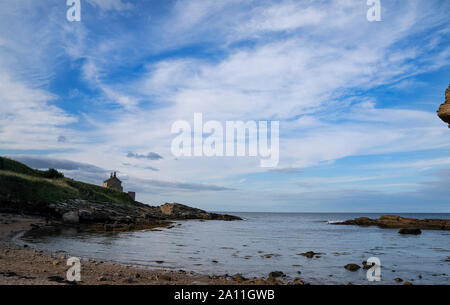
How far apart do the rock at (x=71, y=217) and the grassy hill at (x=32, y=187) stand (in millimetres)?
5023

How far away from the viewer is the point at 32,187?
48.0 metres

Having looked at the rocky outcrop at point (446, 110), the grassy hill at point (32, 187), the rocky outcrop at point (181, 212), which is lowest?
the rocky outcrop at point (181, 212)

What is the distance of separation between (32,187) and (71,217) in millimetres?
10726

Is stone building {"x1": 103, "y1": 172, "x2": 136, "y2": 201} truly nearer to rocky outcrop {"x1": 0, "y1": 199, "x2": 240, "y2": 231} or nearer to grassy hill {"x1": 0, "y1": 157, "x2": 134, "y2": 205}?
grassy hill {"x1": 0, "y1": 157, "x2": 134, "y2": 205}

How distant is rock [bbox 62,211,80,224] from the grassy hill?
5023 millimetres

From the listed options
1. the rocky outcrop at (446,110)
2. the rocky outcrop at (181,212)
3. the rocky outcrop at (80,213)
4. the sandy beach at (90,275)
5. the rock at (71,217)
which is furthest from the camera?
the rocky outcrop at (181,212)

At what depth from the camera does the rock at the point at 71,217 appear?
143 ft

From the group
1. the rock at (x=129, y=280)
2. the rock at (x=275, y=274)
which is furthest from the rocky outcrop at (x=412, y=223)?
the rock at (x=129, y=280)

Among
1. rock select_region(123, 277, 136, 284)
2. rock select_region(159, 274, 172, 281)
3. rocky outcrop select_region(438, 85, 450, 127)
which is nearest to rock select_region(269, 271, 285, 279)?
rock select_region(159, 274, 172, 281)

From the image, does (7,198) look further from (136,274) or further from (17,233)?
(136,274)

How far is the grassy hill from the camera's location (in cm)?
4431

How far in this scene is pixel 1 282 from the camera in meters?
10.2

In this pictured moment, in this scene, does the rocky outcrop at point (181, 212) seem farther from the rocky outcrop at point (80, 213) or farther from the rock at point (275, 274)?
the rock at point (275, 274)
